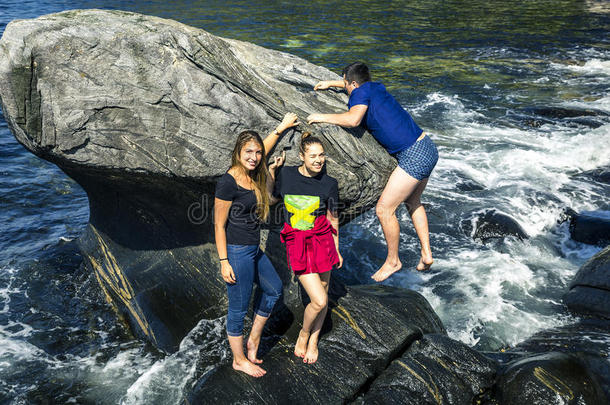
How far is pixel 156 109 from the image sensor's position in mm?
5648

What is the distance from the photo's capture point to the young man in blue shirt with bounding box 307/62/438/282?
6.07 meters

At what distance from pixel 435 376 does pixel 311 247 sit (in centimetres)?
196

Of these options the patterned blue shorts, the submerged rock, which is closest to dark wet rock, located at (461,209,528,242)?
the submerged rock

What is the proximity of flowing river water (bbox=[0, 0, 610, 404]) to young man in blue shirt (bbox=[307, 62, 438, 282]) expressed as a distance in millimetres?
2490

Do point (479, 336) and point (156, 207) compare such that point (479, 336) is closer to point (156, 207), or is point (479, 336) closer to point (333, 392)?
point (333, 392)

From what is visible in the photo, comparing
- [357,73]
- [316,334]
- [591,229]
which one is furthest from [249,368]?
[591,229]

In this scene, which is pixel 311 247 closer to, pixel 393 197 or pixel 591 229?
pixel 393 197

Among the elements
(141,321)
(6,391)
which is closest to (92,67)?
(141,321)

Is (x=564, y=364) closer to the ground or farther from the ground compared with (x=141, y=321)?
farther from the ground

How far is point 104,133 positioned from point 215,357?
2.92 metres

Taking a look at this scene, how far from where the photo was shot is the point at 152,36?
5637 millimetres

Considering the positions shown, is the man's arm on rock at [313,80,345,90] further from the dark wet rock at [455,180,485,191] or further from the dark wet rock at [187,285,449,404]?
the dark wet rock at [455,180,485,191]

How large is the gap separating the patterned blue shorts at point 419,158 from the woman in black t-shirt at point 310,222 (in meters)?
1.24

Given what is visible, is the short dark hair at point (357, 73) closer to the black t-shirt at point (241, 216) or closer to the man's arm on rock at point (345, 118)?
the man's arm on rock at point (345, 118)
